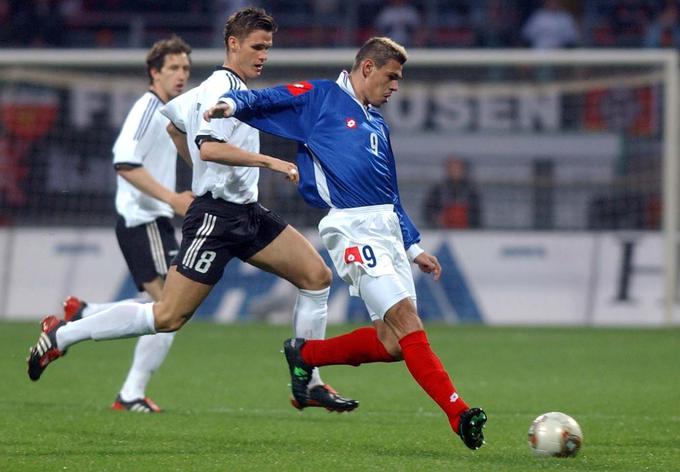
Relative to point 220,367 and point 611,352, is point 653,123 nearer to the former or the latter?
point 611,352

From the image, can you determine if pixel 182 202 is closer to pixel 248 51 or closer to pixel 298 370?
pixel 248 51

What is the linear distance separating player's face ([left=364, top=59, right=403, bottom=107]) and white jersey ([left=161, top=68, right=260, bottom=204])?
791 millimetres

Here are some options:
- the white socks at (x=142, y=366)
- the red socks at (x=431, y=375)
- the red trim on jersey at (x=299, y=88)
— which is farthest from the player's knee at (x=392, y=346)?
the white socks at (x=142, y=366)

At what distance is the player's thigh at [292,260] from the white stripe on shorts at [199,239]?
360 millimetres

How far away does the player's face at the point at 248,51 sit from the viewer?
7.20 metres

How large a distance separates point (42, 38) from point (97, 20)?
1.08 m

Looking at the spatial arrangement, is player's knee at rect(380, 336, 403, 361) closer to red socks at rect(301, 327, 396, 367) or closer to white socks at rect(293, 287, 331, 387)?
red socks at rect(301, 327, 396, 367)

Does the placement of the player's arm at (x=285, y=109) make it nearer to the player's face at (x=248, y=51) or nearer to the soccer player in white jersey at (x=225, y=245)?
the soccer player in white jersey at (x=225, y=245)

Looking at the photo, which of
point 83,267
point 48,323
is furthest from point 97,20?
point 48,323

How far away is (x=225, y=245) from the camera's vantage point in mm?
7164

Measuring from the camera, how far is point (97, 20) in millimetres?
22062

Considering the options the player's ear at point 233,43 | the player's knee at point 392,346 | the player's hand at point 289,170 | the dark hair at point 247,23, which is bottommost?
the player's knee at point 392,346

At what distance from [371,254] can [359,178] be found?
399mm

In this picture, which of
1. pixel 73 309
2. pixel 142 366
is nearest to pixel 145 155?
pixel 73 309
